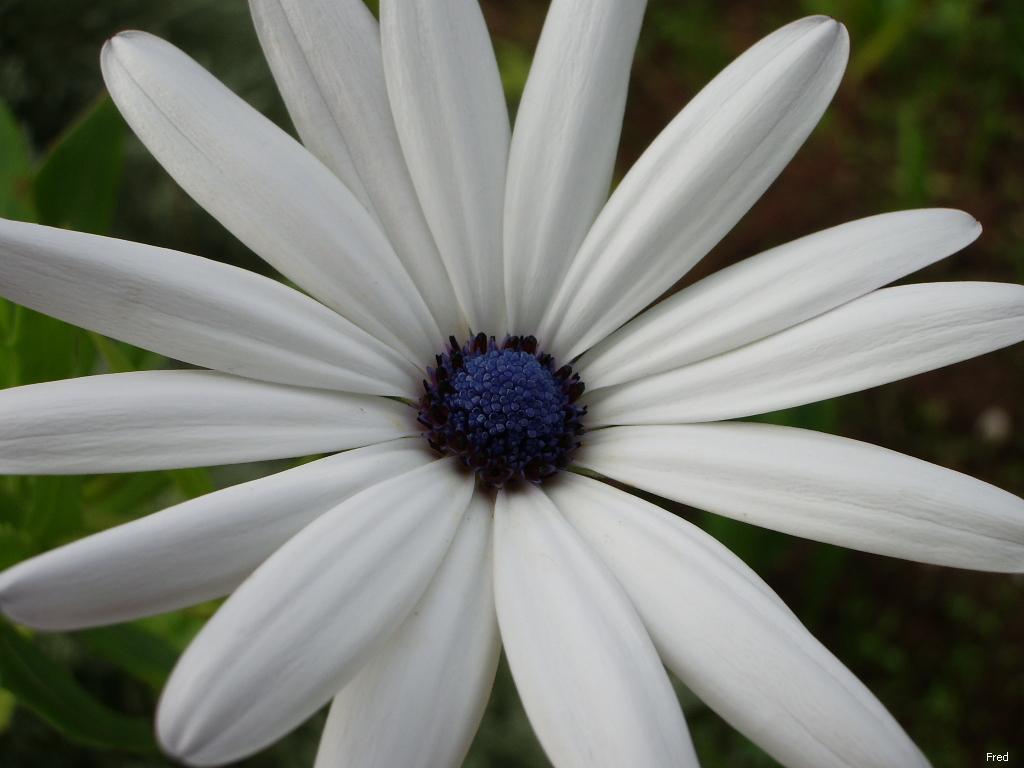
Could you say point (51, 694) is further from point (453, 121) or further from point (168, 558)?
point (453, 121)

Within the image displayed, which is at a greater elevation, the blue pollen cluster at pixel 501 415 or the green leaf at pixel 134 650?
the blue pollen cluster at pixel 501 415

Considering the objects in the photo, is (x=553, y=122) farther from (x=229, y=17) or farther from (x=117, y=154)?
(x=229, y=17)

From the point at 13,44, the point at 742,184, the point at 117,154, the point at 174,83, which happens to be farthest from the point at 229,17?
the point at 742,184

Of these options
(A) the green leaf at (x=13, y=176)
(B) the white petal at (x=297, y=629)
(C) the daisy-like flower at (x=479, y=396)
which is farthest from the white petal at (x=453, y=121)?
(A) the green leaf at (x=13, y=176)

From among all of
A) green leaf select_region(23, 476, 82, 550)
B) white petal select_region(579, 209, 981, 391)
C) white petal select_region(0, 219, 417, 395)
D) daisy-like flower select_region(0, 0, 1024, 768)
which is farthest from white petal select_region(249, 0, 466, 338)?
green leaf select_region(23, 476, 82, 550)

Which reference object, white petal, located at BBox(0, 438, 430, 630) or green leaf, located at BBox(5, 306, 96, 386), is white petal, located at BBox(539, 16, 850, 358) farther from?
green leaf, located at BBox(5, 306, 96, 386)

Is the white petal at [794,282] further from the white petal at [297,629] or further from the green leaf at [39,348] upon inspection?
the green leaf at [39,348]

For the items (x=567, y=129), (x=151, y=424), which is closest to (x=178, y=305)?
(x=151, y=424)
